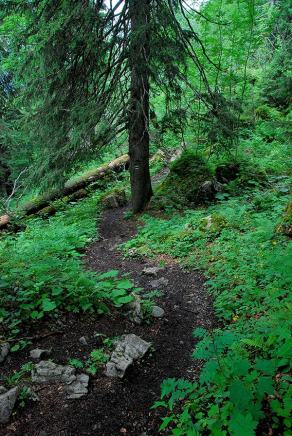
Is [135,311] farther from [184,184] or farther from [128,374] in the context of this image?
[184,184]

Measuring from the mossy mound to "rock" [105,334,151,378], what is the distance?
586cm

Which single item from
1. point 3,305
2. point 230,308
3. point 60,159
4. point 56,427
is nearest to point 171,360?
point 230,308

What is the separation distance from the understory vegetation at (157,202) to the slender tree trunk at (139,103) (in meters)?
0.04

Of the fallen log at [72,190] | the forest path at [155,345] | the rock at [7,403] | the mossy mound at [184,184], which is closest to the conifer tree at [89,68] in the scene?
the mossy mound at [184,184]

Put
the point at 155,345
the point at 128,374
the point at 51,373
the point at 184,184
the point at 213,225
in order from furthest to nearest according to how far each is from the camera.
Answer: the point at 184,184 → the point at 213,225 → the point at 155,345 → the point at 128,374 → the point at 51,373

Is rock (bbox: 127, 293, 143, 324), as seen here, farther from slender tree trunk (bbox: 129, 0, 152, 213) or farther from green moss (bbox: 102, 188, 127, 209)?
green moss (bbox: 102, 188, 127, 209)

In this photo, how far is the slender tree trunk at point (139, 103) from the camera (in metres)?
7.54

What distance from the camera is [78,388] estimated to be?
325cm

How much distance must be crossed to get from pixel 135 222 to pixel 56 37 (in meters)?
5.02

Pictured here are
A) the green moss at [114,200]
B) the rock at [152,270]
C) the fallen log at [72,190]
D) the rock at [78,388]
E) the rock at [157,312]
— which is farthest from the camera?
the fallen log at [72,190]

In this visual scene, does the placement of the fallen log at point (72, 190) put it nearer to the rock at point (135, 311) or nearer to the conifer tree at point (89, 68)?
the conifer tree at point (89, 68)

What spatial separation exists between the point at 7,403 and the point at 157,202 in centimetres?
741

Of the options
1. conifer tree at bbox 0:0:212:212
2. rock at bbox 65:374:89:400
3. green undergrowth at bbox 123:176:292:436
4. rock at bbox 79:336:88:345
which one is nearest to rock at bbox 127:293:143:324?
rock at bbox 79:336:88:345

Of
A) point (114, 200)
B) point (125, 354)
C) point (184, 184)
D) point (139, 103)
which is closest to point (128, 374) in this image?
point (125, 354)
